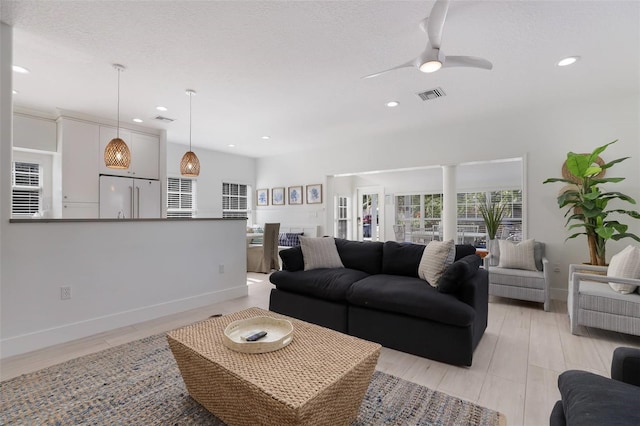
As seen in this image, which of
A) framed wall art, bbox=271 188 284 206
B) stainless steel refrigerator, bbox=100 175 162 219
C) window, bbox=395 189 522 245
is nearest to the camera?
stainless steel refrigerator, bbox=100 175 162 219

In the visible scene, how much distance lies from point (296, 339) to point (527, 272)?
346 centimetres

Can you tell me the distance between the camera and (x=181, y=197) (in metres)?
6.51

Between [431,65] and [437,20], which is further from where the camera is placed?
[431,65]

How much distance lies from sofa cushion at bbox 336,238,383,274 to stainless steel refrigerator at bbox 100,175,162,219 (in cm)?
373

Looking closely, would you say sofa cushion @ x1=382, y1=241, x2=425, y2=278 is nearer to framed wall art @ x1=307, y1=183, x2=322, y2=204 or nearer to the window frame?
framed wall art @ x1=307, y1=183, x2=322, y2=204

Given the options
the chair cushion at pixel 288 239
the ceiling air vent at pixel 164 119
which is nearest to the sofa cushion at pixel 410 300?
the chair cushion at pixel 288 239

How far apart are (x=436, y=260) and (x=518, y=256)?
199 centimetres

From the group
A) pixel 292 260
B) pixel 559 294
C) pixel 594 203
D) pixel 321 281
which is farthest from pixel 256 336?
pixel 559 294

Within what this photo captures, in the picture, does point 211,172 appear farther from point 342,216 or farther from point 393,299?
point 393,299

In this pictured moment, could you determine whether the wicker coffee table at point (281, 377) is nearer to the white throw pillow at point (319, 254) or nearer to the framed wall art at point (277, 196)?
the white throw pillow at point (319, 254)

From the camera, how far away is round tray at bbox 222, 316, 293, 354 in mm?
1512

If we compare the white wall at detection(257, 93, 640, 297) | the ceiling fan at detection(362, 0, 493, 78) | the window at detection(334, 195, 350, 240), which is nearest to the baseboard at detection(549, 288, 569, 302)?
the white wall at detection(257, 93, 640, 297)

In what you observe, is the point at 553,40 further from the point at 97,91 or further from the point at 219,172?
the point at 219,172

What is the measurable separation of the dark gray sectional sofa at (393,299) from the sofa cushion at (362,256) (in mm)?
11
